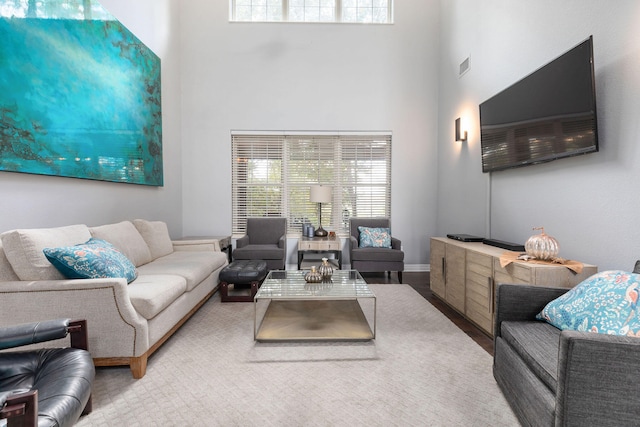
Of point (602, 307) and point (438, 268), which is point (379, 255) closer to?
point (438, 268)

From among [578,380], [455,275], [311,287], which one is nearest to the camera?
[578,380]

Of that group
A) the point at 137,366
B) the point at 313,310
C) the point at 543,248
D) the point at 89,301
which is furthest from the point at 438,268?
the point at 89,301

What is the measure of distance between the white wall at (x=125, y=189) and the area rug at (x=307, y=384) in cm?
141

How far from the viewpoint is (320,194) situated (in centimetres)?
479

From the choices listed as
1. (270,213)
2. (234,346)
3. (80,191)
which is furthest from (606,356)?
(270,213)

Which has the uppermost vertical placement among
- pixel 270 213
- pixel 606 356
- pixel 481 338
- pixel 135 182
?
pixel 135 182

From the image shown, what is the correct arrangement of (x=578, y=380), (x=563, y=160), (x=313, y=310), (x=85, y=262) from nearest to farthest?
(x=578, y=380)
(x=85, y=262)
(x=563, y=160)
(x=313, y=310)

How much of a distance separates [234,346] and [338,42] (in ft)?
15.8

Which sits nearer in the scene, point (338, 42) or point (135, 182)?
point (135, 182)

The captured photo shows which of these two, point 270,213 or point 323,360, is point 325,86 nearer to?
point 270,213

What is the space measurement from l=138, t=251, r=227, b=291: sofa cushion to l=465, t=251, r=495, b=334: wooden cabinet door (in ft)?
8.54

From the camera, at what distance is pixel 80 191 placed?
2873mm

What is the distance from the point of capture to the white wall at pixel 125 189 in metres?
2.32

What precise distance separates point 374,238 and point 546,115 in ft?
8.72
